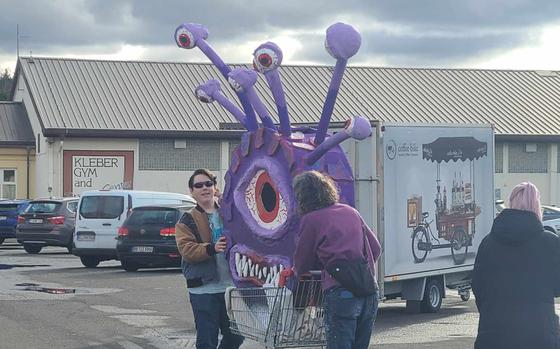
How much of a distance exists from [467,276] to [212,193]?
842 centimetres

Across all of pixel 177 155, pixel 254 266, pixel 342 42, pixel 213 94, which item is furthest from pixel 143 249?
pixel 177 155

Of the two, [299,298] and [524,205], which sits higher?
[524,205]

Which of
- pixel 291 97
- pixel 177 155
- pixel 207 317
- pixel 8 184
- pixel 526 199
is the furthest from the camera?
pixel 291 97

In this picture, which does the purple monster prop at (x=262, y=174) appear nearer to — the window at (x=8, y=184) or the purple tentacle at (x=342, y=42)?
the purple tentacle at (x=342, y=42)

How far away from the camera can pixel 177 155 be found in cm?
4578

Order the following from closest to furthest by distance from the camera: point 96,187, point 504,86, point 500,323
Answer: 1. point 500,323
2. point 96,187
3. point 504,86

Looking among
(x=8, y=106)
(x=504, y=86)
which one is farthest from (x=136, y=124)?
(x=504, y=86)

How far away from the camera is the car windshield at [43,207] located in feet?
93.8

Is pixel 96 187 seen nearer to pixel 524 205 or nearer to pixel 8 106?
pixel 8 106

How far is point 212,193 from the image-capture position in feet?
27.5

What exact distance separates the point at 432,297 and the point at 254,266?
6.60m

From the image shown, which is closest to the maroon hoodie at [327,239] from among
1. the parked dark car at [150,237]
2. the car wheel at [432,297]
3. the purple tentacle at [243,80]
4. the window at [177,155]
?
the purple tentacle at [243,80]

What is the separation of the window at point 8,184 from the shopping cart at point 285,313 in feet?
137

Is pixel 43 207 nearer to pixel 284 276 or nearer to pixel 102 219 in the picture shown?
pixel 102 219
